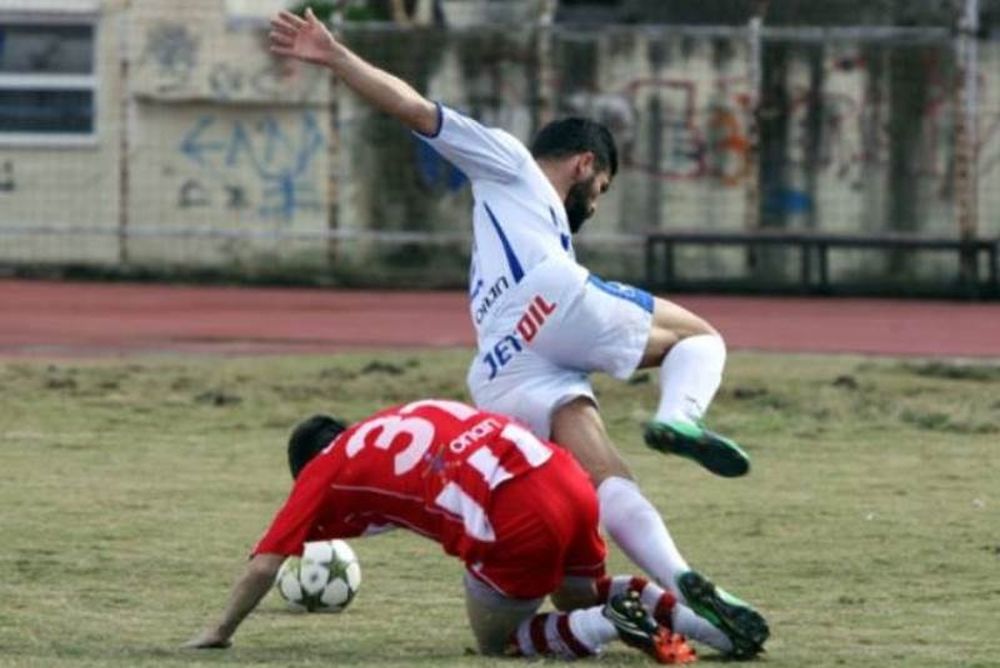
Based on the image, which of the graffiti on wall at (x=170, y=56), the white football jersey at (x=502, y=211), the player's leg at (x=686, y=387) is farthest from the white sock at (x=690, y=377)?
the graffiti on wall at (x=170, y=56)

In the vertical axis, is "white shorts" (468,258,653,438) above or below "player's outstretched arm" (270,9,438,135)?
below

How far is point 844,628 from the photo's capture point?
29.0ft

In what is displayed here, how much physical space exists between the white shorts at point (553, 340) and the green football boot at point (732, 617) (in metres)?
0.97

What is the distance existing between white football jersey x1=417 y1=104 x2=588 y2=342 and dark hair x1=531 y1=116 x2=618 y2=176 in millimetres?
254

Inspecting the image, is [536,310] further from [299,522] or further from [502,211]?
[299,522]

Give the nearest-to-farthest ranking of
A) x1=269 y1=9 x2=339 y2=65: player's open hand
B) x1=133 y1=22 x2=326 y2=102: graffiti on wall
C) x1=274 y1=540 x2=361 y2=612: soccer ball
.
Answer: x1=269 y1=9 x2=339 y2=65: player's open hand, x1=274 y1=540 x2=361 y2=612: soccer ball, x1=133 y1=22 x2=326 y2=102: graffiti on wall

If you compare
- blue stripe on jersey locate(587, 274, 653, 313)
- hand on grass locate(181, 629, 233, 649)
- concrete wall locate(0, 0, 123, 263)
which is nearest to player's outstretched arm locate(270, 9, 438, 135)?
blue stripe on jersey locate(587, 274, 653, 313)

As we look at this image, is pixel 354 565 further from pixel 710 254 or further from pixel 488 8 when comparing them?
pixel 488 8

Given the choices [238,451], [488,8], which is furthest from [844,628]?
[488,8]

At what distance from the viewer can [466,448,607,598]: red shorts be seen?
791 cm

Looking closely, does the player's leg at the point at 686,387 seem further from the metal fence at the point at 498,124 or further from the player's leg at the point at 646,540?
the metal fence at the point at 498,124

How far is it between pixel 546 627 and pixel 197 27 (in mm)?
19644

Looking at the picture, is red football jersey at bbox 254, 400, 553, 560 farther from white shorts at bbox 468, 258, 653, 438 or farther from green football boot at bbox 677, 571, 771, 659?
green football boot at bbox 677, 571, 771, 659

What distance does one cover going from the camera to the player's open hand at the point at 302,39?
28.8 feet
